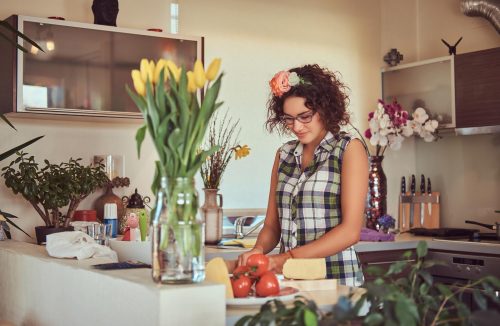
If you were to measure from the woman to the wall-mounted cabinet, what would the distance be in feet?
6.44

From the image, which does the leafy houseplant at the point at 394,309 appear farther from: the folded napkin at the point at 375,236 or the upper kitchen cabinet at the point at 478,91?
the upper kitchen cabinet at the point at 478,91

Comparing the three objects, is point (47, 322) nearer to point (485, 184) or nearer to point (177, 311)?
point (177, 311)

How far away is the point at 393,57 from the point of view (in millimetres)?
5133

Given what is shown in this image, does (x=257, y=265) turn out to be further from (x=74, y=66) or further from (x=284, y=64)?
(x=284, y=64)

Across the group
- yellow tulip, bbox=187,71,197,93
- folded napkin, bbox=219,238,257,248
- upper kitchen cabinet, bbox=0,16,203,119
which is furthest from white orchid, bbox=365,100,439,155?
yellow tulip, bbox=187,71,197,93

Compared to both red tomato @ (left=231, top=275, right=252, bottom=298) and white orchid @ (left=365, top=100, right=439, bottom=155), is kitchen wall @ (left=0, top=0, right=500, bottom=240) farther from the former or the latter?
red tomato @ (left=231, top=275, right=252, bottom=298)

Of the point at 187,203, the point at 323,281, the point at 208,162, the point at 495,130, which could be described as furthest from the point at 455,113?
the point at 187,203

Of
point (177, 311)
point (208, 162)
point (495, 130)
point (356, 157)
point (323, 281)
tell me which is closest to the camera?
point (177, 311)

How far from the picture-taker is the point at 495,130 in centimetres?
445

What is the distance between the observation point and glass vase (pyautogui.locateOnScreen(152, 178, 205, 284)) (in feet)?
5.32

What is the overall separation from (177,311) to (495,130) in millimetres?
3363

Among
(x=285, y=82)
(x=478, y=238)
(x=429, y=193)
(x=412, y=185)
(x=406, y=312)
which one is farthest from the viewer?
(x=412, y=185)

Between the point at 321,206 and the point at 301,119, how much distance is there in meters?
0.32

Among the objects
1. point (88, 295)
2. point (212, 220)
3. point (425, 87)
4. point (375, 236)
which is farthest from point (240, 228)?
point (88, 295)
